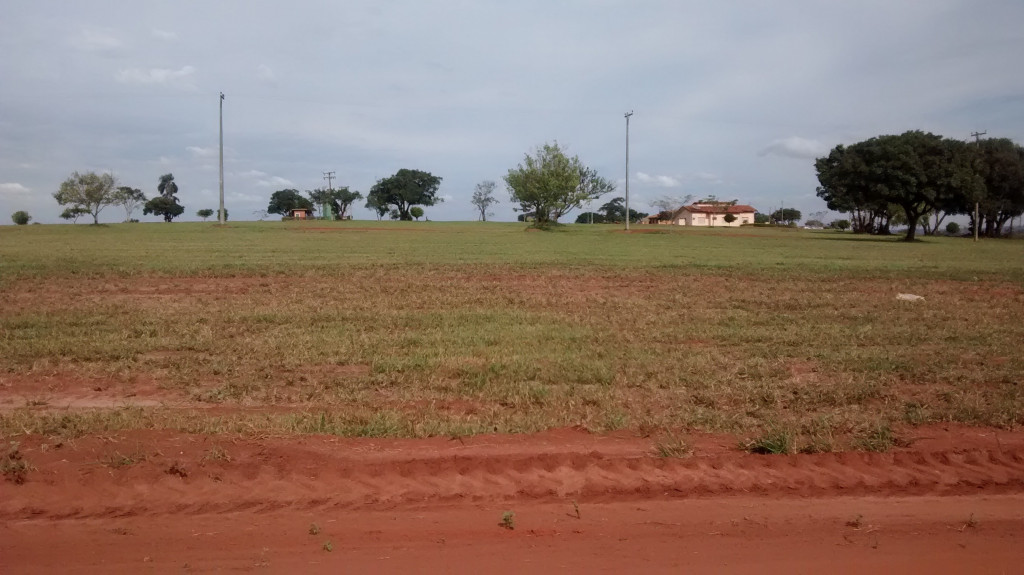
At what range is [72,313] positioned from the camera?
12461 millimetres

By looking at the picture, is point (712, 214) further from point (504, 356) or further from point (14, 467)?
point (14, 467)

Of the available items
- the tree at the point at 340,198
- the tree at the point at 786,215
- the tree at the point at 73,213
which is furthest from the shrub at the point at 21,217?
the tree at the point at 786,215

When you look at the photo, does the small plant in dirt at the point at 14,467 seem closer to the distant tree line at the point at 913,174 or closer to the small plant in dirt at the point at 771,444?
the small plant in dirt at the point at 771,444

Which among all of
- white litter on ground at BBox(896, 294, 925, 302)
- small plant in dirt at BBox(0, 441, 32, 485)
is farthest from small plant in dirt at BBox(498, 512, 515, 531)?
white litter on ground at BBox(896, 294, 925, 302)

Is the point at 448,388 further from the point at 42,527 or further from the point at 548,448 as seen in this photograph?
the point at 42,527

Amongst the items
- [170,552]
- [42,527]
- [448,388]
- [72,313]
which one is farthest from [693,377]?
[72,313]

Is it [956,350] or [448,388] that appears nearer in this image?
[448,388]

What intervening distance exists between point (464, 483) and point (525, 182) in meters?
74.9

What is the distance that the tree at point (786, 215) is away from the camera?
137 meters

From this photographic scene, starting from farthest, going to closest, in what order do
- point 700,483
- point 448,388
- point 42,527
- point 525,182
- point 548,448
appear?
point 525,182, point 448,388, point 548,448, point 700,483, point 42,527

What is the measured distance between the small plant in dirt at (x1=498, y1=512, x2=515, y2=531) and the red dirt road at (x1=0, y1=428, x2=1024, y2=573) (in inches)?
1.3

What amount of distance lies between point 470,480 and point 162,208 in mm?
128598

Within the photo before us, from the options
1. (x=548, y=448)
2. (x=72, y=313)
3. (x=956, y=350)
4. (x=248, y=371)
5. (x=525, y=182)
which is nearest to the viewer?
(x=548, y=448)

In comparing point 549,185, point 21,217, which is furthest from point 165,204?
point 549,185
